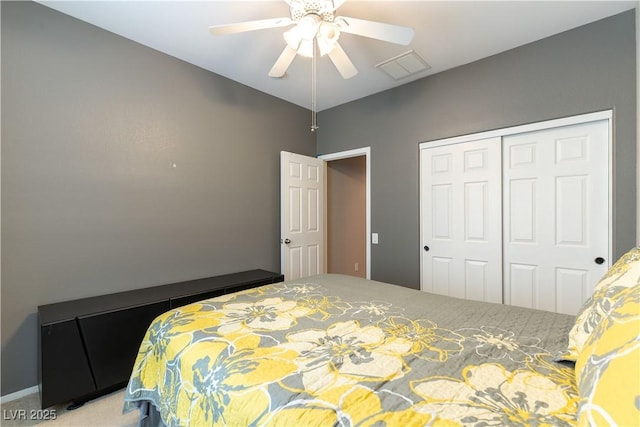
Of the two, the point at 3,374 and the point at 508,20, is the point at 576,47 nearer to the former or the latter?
the point at 508,20

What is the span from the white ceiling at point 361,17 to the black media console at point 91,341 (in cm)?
215

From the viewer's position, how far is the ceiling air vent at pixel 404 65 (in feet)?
8.51

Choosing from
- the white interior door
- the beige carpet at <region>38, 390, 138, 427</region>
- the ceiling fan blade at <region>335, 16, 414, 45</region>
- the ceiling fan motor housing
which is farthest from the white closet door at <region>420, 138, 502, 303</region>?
the beige carpet at <region>38, 390, 138, 427</region>

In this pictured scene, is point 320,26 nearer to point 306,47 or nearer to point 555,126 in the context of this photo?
point 306,47

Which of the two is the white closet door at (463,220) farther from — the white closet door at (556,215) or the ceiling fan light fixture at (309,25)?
the ceiling fan light fixture at (309,25)

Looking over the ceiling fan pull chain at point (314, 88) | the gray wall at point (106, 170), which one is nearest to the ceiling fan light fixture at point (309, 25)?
the ceiling fan pull chain at point (314, 88)

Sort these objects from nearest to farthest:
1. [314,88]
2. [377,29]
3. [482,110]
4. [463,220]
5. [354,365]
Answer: [354,365], [377,29], [482,110], [463,220], [314,88]

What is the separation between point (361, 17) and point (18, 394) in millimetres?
3618

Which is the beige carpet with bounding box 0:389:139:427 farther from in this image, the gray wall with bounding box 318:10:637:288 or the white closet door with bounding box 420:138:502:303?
the white closet door with bounding box 420:138:502:303

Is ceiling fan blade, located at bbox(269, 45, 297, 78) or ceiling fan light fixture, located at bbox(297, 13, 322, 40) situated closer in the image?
ceiling fan light fixture, located at bbox(297, 13, 322, 40)

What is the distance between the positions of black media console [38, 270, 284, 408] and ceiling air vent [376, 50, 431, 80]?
9.11ft

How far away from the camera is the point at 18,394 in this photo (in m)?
1.93

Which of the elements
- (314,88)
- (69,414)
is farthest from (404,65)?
(69,414)

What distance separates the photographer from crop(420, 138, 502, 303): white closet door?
8.73 ft
